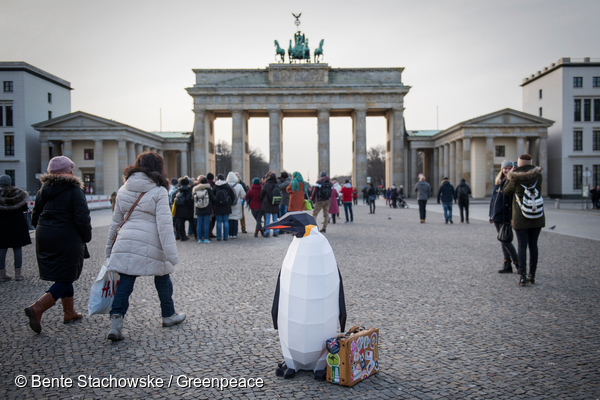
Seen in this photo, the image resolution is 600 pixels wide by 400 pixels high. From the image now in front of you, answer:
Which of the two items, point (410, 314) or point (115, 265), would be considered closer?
point (115, 265)

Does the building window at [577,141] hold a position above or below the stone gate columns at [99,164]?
above

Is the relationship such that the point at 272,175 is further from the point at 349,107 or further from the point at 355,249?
the point at 349,107

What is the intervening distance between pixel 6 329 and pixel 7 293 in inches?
85.5

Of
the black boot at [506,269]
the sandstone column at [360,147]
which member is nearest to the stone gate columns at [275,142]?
the sandstone column at [360,147]

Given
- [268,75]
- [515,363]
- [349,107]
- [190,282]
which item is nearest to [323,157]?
[349,107]

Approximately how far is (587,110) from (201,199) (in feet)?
167

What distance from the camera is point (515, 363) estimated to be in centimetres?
390

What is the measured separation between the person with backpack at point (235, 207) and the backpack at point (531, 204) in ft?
28.8

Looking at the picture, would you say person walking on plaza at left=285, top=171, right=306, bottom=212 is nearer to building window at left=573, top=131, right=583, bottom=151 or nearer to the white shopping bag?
the white shopping bag

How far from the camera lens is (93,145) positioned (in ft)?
158

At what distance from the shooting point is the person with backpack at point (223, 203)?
516 inches

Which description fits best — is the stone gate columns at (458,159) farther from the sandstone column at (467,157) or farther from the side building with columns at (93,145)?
the side building with columns at (93,145)

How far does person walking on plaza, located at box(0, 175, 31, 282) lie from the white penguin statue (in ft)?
20.1

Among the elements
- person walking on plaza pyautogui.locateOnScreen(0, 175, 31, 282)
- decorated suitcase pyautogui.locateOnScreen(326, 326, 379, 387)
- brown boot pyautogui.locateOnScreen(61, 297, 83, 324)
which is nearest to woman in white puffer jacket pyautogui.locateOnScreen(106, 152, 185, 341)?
brown boot pyautogui.locateOnScreen(61, 297, 83, 324)
